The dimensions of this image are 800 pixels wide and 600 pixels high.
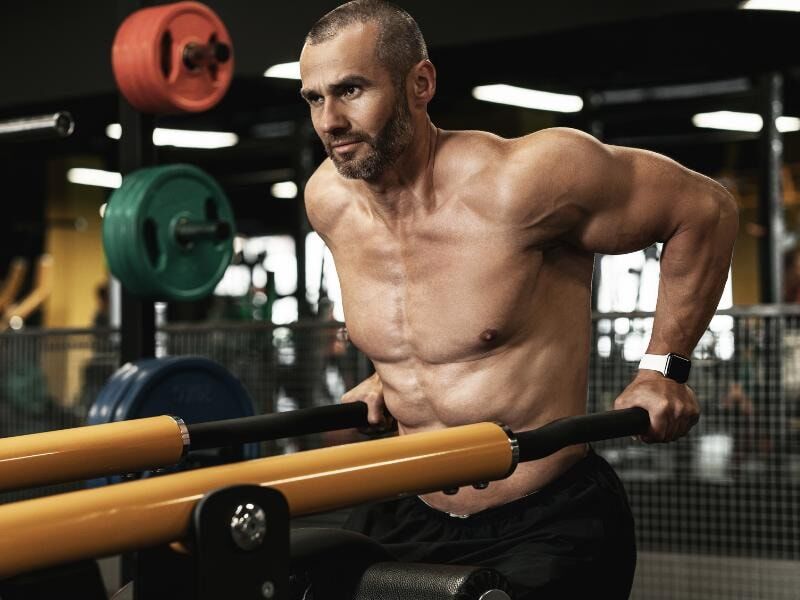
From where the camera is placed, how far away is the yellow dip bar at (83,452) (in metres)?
1.44

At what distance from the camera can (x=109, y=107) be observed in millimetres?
6672

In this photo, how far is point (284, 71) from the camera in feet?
19.0

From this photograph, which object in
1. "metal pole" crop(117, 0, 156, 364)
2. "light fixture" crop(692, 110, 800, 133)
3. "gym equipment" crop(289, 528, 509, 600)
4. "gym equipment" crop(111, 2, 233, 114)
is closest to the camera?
"gym equipment" crop(289, 528, 509, 600)

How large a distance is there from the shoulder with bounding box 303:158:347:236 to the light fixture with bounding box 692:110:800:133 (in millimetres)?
5068

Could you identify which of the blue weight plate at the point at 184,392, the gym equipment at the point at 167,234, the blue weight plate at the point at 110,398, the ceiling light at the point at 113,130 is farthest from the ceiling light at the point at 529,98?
the blue weight plate at the point at 110,398

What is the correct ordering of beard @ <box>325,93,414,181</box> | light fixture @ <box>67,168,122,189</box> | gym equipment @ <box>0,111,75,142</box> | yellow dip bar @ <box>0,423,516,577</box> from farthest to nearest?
light fixture @ <box>67,168,122,189</box>, gym equipment @ <box>0,111,75,142</box>, beard @ <box>325,93,414,181</box>, yellow dip bar @ <box>0,423,516,577</box>

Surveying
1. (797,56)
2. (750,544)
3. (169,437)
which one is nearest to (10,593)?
(169,437)

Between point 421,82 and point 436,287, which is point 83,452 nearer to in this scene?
point 436,287

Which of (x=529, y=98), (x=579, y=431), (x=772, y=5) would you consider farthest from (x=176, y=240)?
(x=529, y=98)

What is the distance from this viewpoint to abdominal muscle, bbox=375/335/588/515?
1.85 m

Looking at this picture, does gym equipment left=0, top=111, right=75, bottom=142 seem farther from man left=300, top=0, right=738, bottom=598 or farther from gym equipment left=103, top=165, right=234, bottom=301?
man left=300, top=0, right=738, bottom=598

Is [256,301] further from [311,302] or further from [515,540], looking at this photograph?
[515,540]

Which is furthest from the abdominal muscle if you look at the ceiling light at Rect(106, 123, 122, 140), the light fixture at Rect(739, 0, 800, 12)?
the ceiling light at Rect(106, 123, 122, 140)

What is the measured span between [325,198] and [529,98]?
513 cm
